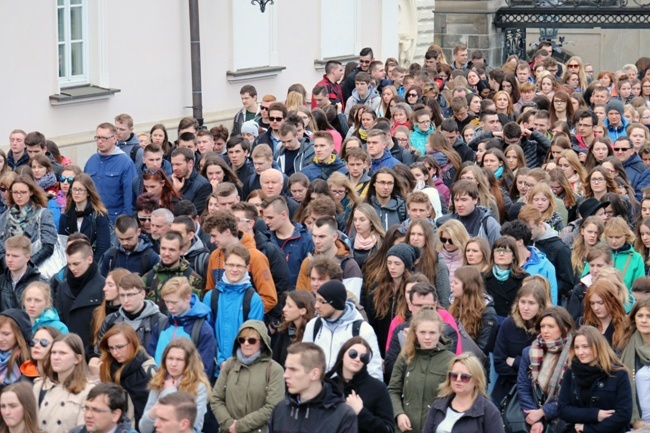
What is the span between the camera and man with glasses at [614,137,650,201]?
1670 centimetres

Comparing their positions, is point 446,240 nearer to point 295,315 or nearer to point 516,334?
point 516,334

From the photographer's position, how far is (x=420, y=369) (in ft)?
32.7

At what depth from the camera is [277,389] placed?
9828 mm

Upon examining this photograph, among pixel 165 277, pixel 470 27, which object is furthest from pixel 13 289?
pixel 470 27

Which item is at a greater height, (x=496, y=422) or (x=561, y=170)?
(x=561, y=170)

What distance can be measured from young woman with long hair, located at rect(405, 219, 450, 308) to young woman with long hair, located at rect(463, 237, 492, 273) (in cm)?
21

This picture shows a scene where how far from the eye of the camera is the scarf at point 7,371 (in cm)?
1020

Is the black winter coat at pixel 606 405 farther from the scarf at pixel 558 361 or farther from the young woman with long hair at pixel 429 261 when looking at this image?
the young woman with long hair at pixel 429 261

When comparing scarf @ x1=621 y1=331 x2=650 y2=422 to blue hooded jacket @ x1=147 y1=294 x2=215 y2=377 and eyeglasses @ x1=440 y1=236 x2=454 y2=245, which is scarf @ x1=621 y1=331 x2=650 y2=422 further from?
blue hooded jacket @ x1=147 y1=294 x2=215 y2=377

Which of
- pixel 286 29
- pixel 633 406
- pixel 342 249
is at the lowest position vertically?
pixel 633 406

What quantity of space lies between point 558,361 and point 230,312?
234cm

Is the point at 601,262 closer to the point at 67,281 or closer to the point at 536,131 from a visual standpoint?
the point at 67,281

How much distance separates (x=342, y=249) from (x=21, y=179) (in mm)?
2919

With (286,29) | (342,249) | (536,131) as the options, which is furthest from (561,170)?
(286,29)
